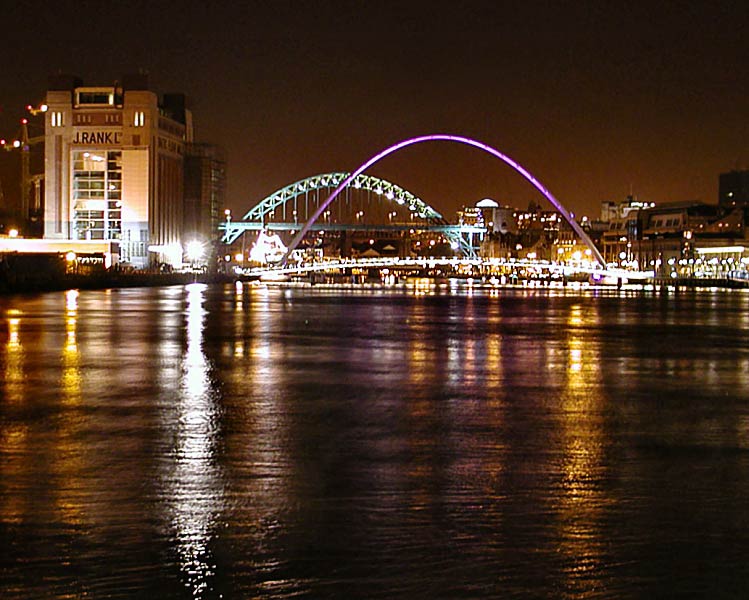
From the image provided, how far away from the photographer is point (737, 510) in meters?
9.18

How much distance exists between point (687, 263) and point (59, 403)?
135 meters

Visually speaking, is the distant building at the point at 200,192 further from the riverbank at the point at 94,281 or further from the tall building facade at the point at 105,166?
the riverbank at the point at 94,281

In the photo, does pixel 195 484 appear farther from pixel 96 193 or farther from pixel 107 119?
pixel 96 193

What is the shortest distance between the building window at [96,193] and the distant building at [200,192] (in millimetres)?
19138

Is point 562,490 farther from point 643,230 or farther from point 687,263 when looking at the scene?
point 643,230

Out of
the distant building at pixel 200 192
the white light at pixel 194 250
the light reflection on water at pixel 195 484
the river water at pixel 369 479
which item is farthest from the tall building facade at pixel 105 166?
the light reflection on water at pixel 195 484

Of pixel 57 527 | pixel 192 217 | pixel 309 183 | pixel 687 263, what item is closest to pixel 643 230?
pixel 687 263

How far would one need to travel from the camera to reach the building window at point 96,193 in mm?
122688

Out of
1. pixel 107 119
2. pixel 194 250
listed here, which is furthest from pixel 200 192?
pixel 107 119

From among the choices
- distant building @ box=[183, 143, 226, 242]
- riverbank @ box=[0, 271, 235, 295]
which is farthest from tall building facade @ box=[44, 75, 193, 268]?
distant building @ box=[183, 143, 226, 242]

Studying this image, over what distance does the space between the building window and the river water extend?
10204 centimetres

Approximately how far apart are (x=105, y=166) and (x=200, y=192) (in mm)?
22974

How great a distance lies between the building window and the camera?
403 ft

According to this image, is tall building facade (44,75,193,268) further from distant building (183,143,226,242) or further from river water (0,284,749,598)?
river water (0,284,749,598)
